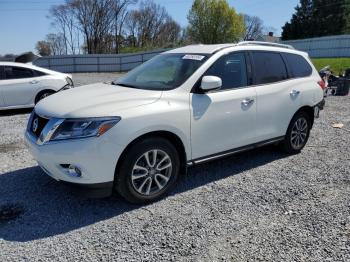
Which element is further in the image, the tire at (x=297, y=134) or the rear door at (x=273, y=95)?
the tire at (x=297, y=134)

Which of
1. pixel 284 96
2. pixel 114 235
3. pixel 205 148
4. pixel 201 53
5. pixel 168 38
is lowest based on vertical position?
pixel 114 235

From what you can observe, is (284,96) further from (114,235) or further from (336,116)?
(336,116)

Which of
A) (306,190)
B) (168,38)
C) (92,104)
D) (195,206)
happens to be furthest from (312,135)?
(168,38)

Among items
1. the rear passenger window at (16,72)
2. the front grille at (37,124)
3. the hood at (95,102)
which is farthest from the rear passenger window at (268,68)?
the rear passenger window at (16,72)

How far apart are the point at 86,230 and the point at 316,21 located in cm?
5437

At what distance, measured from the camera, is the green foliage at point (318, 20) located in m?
49.4

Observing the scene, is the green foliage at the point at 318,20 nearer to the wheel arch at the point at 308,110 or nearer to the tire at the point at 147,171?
the wheel arch at the point at 308,110

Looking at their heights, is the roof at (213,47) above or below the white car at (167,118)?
above

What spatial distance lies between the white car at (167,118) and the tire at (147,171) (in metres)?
0.01

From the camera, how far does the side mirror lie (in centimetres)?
406

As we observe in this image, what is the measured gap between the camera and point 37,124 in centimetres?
389

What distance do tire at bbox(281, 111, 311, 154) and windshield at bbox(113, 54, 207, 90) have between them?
2031mm

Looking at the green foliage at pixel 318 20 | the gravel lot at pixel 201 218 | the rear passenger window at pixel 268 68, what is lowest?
the gravel lot at pixel 201 218

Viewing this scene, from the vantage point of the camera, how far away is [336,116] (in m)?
8.88
